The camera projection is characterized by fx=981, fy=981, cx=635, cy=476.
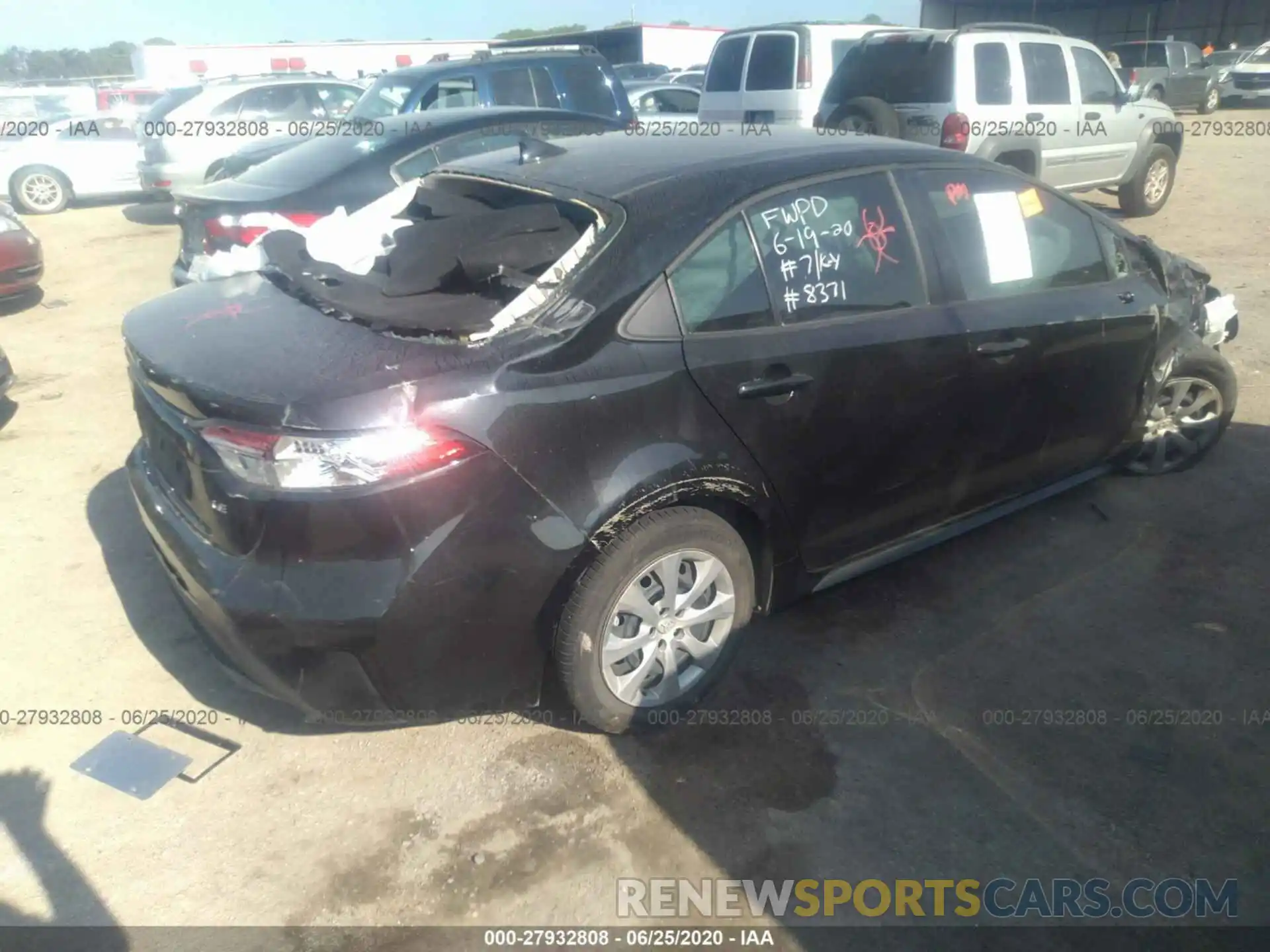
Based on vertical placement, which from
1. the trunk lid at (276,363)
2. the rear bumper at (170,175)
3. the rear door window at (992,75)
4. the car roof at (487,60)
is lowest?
the rear bumper at (170,175)

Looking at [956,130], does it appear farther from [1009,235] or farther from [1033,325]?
[1033,325]

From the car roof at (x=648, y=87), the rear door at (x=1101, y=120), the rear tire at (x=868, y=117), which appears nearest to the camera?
the rear tire at (x=868, y=117)

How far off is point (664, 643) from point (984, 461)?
151cm

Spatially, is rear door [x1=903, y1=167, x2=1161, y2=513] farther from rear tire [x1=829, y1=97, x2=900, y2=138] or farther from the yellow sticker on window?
rear tire [x1=829, y1=97, x2=900, y2=138]

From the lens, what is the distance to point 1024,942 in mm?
2455

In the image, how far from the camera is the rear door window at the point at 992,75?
899 centimetres

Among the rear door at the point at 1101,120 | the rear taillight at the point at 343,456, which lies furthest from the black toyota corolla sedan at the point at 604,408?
the rear door at the point at 1101,120

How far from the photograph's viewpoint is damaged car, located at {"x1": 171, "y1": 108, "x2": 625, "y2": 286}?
19.4 ft

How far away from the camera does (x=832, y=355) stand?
3105mm

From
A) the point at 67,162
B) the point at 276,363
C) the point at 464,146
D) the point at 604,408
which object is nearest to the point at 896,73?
the point at 464,146

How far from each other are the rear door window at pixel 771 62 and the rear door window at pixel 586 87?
244 centimetres

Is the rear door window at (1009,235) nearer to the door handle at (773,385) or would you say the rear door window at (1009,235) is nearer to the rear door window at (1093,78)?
the door handle at (773,385)

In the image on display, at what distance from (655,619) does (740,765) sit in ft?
1.70

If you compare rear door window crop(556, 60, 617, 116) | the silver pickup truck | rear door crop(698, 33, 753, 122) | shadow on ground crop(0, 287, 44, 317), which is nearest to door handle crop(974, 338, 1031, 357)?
rear door window crop(556, 60, 617, 116)
